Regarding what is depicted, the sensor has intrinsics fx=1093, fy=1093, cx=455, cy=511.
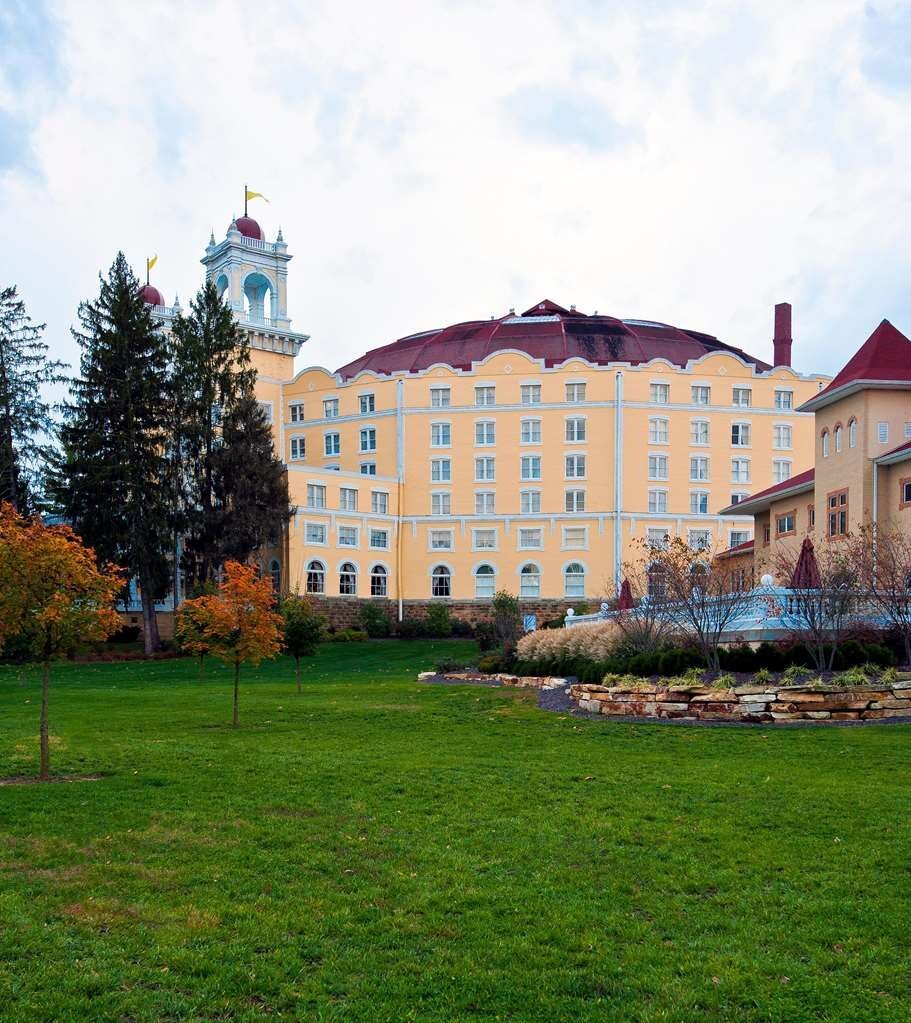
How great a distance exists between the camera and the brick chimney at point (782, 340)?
76875 mm

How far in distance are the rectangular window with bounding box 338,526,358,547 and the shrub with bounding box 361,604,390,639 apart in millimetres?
5317

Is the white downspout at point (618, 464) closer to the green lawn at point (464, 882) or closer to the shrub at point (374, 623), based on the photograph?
the shrub at point (374, 623)

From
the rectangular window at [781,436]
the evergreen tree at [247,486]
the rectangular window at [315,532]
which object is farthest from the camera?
the rectangular window at [781,436]

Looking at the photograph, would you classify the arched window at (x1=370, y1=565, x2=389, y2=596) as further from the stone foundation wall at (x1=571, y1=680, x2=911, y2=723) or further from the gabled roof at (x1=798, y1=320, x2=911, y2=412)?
the stone foundation wall at (x1=571, y1=680, x2=911, y2=723)

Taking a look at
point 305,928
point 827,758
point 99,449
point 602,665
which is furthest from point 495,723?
point 99,449

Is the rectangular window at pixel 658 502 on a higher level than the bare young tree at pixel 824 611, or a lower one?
higher

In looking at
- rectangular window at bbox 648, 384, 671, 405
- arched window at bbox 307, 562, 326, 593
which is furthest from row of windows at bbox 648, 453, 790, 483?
arched window at bbox 307, 562, 326, 593

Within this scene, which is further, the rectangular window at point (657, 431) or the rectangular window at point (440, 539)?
the rectangular window at point (440, 539)

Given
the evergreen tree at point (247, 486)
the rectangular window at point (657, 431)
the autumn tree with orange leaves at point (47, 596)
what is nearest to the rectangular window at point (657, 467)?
the rectangular window at point (657, 431)

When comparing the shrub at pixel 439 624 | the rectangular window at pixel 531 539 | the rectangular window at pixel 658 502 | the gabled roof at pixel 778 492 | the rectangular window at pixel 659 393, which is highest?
the rectangular window at pixel 659 393

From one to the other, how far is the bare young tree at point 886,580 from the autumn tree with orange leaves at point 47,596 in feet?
50.6

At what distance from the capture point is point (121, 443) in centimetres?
5272

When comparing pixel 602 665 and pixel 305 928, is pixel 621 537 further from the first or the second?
pixel 305 928

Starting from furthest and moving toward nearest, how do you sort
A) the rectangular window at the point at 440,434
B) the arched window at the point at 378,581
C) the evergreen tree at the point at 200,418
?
the rectangular window at the point at 440,434, the arched window at the point at 378,581, the evergreen tree at the point at 200,418
